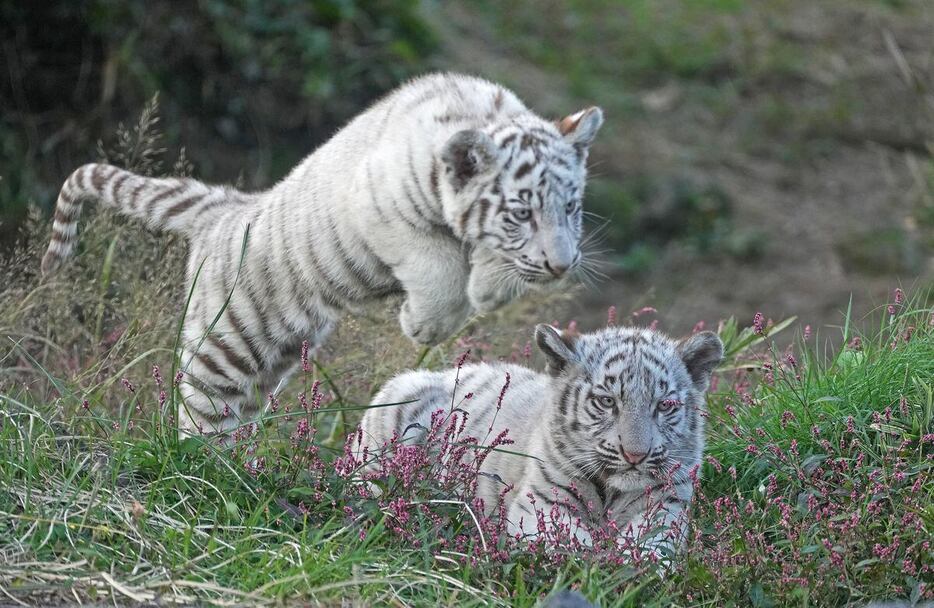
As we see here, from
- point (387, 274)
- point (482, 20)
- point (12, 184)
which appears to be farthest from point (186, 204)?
point (482, 20)

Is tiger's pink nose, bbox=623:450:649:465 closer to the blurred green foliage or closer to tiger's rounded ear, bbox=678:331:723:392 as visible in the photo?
tiger's rounded ear, bbox=678:331:723:392

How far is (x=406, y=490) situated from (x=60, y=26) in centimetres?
651

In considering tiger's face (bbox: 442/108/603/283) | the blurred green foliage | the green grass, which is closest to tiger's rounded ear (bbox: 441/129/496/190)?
tiger's face (bbox: 442/108/603/283)

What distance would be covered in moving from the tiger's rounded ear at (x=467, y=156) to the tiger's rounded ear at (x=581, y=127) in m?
0.40

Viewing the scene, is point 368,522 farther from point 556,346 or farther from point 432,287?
point 432,287

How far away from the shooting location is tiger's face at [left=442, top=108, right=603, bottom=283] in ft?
15.1

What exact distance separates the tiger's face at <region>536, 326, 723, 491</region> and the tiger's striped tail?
2041 mm

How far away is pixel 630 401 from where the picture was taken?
3979 millimetres

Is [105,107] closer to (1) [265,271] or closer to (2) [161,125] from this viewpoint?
(2) [161,125]

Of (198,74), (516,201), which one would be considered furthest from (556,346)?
(198,74)

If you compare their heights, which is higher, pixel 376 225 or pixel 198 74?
pixel 376 225

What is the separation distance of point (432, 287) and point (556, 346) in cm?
74

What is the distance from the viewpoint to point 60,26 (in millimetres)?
9133

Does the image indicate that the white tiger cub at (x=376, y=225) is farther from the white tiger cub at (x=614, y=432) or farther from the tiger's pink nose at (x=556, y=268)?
the white tiger cub at (x=614, y=432)
